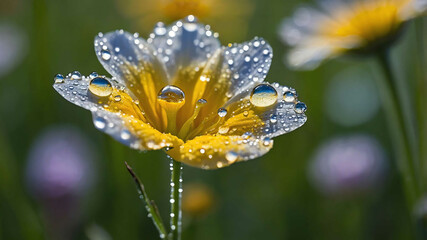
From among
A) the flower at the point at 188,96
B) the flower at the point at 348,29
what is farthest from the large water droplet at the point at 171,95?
the flower at the point at 348,29

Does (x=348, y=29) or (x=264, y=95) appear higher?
(x=348, y=29)

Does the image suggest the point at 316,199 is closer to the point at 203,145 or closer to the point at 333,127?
the point at 333,127

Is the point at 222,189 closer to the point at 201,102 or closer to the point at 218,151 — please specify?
the point at 201,102

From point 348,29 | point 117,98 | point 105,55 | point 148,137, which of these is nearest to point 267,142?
point 148,137

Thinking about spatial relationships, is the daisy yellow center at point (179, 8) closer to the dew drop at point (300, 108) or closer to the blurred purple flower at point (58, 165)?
the blurred purple flower at point (58, 165)

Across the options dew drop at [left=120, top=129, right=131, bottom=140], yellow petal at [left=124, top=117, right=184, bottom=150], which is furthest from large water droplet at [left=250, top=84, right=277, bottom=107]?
dew drop at [left=120, top=129, right=131, bottom=140]

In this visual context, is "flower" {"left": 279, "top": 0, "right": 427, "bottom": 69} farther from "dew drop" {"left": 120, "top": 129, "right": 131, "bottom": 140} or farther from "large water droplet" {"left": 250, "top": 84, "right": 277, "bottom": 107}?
"dew drop" {"left": 120, "top": 129, "right": 131, "bottom": 140}

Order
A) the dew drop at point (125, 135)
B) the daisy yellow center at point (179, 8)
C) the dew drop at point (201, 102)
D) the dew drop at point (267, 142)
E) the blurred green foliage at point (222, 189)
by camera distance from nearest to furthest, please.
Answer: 1. the dew drop at point (125, 135)
2. the dew drop at point (267, 142)
3. the dew drop at point (201, 102)
4. the blurred green foliage at point (222, 189)
5. the daisy yellow center at point (179, 8)
